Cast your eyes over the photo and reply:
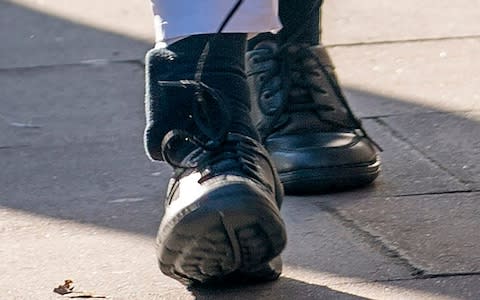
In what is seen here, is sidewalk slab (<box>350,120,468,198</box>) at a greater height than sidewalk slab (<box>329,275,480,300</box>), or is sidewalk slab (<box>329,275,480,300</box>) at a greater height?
sidewalk slab (<box>329,275,480,300</box>)

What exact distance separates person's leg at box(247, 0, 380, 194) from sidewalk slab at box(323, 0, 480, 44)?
1.31 metres

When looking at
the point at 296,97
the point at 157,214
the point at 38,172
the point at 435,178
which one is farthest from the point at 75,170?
the point at 435,178

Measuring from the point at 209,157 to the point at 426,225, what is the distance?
0.49 m

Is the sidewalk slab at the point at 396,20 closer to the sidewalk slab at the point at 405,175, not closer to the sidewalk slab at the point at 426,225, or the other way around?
the sidewalk slab at the point at 405,175

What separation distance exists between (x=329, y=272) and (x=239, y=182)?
28 centimetres

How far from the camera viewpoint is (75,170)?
2418 mm

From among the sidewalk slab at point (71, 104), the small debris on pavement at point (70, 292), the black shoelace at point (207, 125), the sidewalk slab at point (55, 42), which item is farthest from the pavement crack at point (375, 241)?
the sidewalk slab at point (55, 42)

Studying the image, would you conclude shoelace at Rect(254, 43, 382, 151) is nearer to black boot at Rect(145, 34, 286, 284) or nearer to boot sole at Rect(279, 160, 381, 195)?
boot sole at Rect(279, 160, 381, 195)

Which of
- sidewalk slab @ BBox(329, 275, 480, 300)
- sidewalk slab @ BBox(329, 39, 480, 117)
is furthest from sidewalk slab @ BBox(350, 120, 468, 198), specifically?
sidewalk slab @ BBox(329, 275, 480, 300)

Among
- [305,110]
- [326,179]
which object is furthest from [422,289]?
[305,110]

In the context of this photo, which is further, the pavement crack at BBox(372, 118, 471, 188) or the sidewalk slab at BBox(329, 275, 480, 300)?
the pavement crack at BBox(372, 118, 471, 188)

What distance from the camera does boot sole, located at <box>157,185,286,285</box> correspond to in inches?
61.1

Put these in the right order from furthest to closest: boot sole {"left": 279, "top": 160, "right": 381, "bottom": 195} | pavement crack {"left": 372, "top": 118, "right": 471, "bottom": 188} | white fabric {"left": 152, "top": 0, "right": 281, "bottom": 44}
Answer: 1. pavement crack {"left": 372, "top": 118, "right": 471, "bottom": 188}
2. boot sole {"left": 279, "top": 160, "right": 381, "bottom": 195}
3. white fabric {"left": 152, "top": 0, "right": 281, "bottom": 44}

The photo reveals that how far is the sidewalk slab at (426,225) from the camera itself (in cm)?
184
